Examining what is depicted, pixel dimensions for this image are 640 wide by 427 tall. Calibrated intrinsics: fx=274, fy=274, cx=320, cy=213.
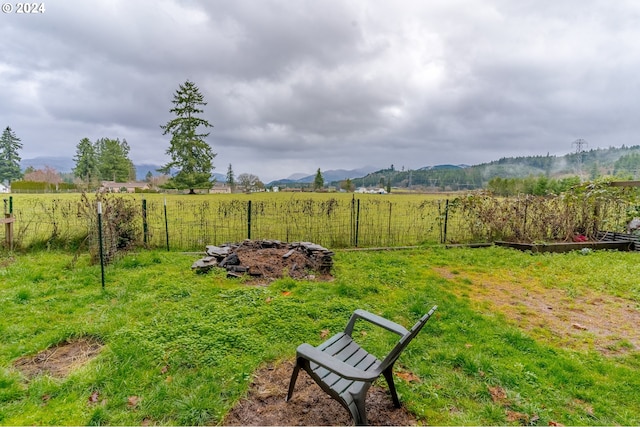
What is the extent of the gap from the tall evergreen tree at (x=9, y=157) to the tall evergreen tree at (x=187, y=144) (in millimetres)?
34999

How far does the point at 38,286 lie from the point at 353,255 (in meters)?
5.70

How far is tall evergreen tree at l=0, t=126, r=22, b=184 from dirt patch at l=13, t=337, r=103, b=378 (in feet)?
220

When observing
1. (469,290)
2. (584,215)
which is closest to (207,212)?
(469,290)

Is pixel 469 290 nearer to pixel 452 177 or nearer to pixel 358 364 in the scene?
pixel 358 364

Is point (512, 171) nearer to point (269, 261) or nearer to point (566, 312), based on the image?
point (566, 312)

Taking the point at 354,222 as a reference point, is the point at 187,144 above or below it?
above

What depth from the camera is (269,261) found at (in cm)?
536

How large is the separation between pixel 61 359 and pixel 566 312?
19.8 feet

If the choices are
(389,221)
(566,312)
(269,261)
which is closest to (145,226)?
(269,261)

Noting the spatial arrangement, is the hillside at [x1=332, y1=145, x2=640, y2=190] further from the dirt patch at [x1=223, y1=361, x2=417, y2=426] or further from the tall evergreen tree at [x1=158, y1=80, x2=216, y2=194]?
the dirt patch at [x1=223, y1=361, x2=417, y2=426]

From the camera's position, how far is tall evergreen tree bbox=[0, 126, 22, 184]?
153ft

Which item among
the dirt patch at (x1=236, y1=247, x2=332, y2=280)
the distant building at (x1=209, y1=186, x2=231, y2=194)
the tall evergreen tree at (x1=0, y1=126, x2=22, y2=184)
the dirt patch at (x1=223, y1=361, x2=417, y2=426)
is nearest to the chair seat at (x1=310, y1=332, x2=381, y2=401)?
the dirt patch at (x1=223, y1=361, x2=417, y2=426)

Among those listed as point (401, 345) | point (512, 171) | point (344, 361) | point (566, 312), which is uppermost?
point (512, 171)

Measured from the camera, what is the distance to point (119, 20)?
6340 mm
